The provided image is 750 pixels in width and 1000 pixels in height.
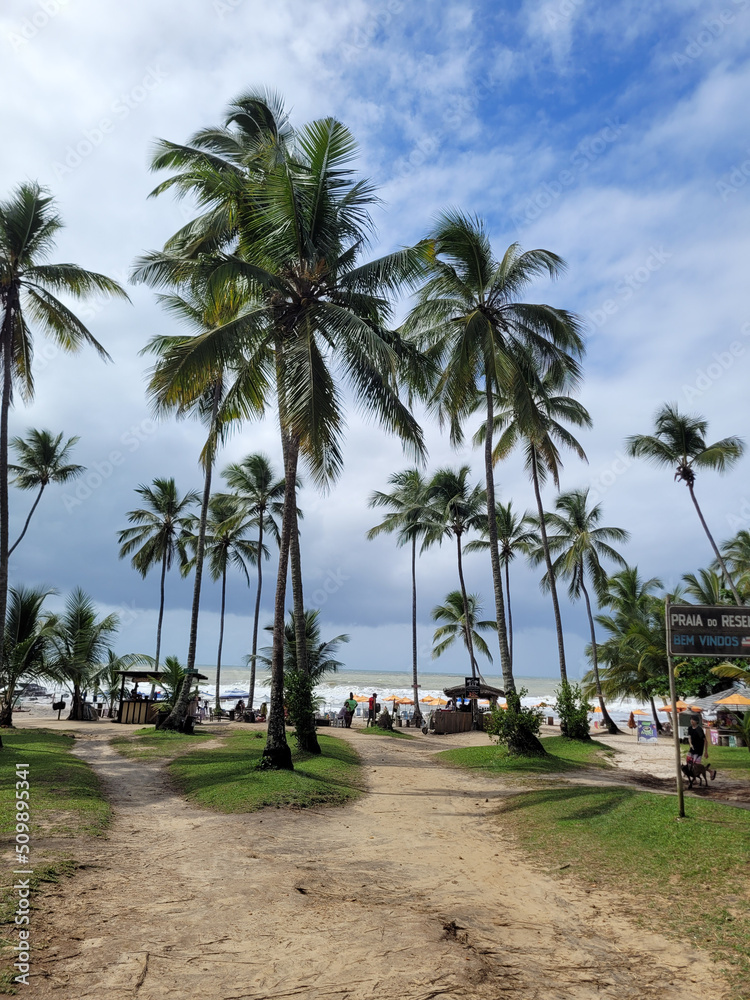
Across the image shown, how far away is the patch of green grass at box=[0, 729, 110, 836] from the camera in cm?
784

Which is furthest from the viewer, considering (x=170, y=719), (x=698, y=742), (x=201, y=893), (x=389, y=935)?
(x=170, y=719)

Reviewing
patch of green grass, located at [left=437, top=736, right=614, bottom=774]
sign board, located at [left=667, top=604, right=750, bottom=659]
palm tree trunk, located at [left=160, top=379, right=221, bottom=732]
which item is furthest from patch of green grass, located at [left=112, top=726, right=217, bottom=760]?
sign board, located at [left=667, top=604, right=750, bottom=659]

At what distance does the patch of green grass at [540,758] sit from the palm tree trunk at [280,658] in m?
5.76

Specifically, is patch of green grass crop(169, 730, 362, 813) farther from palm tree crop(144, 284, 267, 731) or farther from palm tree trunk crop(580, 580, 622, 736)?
palm tree trunk crop(580, 580, 622, 736)

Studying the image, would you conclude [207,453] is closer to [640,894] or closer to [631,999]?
[640,894]

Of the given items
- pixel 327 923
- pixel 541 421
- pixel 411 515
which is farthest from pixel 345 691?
pixel 327 923

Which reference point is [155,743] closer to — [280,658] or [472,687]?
[280,658]

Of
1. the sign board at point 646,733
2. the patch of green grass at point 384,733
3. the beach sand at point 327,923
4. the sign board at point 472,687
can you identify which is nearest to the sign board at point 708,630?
the beach sand at point 327,923

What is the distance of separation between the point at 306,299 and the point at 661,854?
11.3 m

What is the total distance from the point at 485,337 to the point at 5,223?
12230mm

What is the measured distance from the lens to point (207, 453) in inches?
553

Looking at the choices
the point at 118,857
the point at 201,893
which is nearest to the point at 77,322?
the point at 118,857

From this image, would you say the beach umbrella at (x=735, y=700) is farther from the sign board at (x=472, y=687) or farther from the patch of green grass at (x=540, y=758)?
the sign board at (x=472, y=687)

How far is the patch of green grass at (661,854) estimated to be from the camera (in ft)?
Result: 18.8
